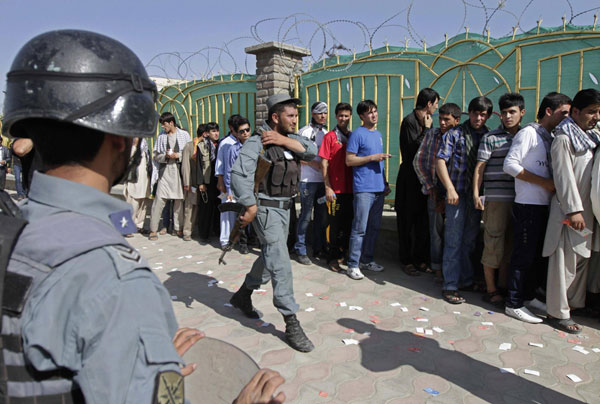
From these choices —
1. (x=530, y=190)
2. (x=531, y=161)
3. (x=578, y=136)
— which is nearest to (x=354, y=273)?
(x=530, y=190)

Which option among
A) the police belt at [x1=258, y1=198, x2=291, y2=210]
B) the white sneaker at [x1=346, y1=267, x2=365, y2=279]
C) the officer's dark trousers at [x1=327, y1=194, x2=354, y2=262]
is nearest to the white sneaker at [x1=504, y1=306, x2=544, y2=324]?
the white sneaker at [x1=346, y1=267, x2=365, y2=279]

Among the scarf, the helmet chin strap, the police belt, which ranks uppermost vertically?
the scarf

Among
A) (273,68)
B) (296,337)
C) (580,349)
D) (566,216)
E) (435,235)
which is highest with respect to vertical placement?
(273,68)

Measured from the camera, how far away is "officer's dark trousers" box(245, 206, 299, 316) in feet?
11.7

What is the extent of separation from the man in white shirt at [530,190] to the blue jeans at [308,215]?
97.8 inches

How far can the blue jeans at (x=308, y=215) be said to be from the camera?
586 centimetres

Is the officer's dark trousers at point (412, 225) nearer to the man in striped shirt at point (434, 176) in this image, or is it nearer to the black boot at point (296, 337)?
the man in striped shirt at point (434, 176)

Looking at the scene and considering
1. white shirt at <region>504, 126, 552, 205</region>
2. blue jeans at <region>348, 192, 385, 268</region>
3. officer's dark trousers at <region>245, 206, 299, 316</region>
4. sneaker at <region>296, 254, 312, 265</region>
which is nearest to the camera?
officer's dark trousers at <region>245, 206, 299, 316</region>

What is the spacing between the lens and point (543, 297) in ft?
14.2

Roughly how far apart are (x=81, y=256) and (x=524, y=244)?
3.92 m

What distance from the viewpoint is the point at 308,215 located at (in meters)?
5.92

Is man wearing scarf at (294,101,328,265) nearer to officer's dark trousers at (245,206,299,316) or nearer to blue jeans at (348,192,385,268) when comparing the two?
blue jeans at (348,192,385,268)

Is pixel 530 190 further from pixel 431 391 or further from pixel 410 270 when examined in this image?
pixel 431 391

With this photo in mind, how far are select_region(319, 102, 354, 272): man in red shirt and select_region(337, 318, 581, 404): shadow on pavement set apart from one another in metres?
1.84
